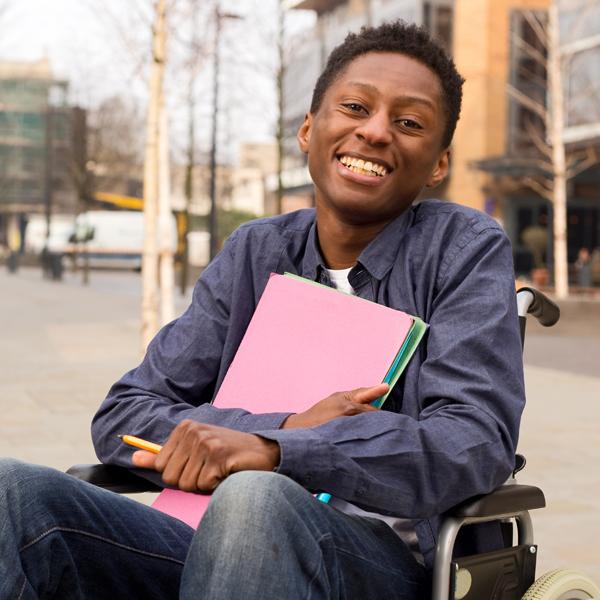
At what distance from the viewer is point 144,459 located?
228cm

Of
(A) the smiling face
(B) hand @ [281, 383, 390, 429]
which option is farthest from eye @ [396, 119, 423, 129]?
(B) hand @ [281, 383, 390, 429]

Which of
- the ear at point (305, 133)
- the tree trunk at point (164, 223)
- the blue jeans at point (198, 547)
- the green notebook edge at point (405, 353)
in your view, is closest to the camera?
the blue jeans at point (198, 547)

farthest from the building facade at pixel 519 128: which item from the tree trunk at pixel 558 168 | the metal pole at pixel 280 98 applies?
the metal pole at pixel 280 98

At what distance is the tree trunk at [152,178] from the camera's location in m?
11.5

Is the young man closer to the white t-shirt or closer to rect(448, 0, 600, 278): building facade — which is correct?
the white t-shirt

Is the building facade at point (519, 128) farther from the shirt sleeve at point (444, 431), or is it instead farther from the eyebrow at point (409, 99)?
the shirt sleeve at point (444, 431)

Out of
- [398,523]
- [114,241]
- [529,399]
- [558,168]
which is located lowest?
[529,399]

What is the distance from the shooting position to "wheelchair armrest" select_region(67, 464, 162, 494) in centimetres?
253

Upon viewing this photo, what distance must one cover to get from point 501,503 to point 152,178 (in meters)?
9.88

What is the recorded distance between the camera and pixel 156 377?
2645 millimetres

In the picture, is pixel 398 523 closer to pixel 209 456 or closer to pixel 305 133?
pixel 209 456

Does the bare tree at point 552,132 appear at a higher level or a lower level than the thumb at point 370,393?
higher

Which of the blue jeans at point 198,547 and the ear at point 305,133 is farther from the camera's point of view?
the ear at point 305,133

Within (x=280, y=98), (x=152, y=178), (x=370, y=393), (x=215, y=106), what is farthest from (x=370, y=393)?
(x=280, y=98)
